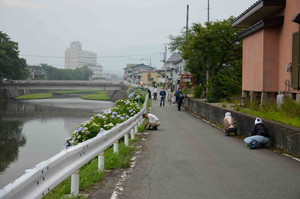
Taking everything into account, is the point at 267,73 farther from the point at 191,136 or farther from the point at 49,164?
the point at 49,164

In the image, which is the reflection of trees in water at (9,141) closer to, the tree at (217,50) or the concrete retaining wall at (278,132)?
the concrete retaining wall at (278,132)

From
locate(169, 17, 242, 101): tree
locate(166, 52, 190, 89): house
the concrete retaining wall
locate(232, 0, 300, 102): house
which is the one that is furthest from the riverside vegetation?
locate(166, 52, 190, 89): house

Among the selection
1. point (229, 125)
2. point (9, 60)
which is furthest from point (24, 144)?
point (9, 60)

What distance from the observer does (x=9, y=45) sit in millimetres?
78188

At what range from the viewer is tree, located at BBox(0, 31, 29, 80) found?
248 ft

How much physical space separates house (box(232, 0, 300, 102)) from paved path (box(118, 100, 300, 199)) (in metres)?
6.39

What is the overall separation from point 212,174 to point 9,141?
25673mm

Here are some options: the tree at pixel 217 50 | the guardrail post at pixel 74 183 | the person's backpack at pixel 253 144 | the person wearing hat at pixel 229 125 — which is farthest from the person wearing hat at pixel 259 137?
the tree at pixel 217 50

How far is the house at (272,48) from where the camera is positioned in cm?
1760

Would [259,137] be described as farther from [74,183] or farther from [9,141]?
[9,141]

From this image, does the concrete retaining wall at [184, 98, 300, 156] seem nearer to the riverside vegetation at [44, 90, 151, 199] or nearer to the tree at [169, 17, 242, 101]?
the riverside vegetation at [44, 90, 151, 199]

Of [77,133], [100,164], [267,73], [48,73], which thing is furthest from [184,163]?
[48,73]

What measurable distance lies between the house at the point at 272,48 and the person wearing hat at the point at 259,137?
4.06 metres

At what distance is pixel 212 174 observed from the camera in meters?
8.22
